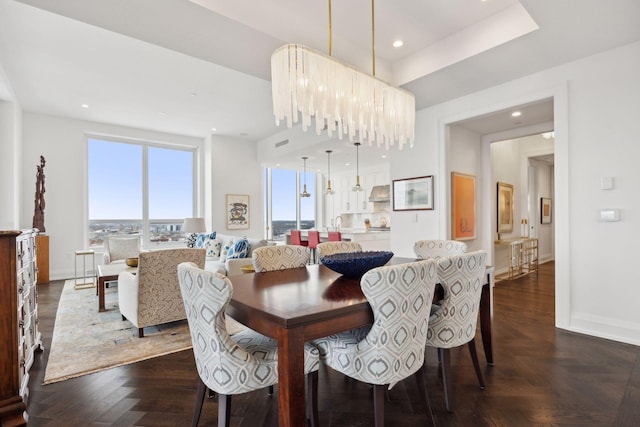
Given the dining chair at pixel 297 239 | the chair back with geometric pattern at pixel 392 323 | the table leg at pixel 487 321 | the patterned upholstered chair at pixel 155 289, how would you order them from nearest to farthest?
the chair back with geometric pattern at pixel 392 323
the table leg at pixel 487 321
the patterned upholstered chair at pixel 155 289
the dining chair at pixel 297 239

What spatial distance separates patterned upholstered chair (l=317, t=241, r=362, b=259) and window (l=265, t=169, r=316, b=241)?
20.7 feet

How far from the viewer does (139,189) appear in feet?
24.0

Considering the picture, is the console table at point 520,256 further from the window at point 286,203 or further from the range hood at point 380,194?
the window at point 286,203

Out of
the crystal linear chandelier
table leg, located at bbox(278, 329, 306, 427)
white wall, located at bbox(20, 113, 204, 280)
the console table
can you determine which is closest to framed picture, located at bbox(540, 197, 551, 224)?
the console table

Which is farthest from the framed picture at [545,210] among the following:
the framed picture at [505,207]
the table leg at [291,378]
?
the table leg at [291,378]

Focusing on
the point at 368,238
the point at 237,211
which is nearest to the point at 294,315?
the point at 368,238

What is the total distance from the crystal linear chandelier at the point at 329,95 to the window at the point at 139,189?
6.10m

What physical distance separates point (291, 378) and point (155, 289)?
7.78ft

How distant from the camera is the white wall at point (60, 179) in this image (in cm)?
589

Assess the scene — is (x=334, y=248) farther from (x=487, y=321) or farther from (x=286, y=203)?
(x=286, y=203)

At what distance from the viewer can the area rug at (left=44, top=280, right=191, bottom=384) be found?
2.54 metres

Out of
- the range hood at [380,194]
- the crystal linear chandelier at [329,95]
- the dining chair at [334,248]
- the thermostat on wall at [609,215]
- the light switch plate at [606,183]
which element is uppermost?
the crystal linear chandelier at [329,95]

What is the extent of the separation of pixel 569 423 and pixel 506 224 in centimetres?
518

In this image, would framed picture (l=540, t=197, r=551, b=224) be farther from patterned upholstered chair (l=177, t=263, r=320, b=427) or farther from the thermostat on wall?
patterned upholstered chair (l=177, t=263, r=320, b=427)
